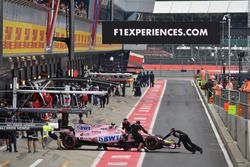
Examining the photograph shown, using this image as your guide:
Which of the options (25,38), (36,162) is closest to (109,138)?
(36,162)

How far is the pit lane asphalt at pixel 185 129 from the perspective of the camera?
30.0m

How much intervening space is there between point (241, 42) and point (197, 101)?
182 feet

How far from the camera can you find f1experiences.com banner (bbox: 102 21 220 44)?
5619 centimetres

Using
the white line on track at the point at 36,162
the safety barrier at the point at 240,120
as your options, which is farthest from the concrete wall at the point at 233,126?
the white line on track at the point at 36,162

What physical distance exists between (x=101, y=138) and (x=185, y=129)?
1986 cm

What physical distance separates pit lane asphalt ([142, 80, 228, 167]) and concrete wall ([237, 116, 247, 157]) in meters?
1.08

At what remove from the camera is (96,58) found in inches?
3211

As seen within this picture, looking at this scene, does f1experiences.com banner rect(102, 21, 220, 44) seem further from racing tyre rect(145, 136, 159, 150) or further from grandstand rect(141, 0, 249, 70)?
grandstand rect(141, 0, 249, 70)

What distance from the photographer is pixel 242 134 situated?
30.6m

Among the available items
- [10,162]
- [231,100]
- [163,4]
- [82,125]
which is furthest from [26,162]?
[163,4]

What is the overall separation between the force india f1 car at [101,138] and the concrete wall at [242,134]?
Answer: 26.9 ft

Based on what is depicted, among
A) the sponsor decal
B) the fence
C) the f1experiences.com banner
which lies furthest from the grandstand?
the sponsor decal

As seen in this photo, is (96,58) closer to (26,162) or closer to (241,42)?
(241,42)

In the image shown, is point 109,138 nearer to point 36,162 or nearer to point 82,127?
point 82,127
